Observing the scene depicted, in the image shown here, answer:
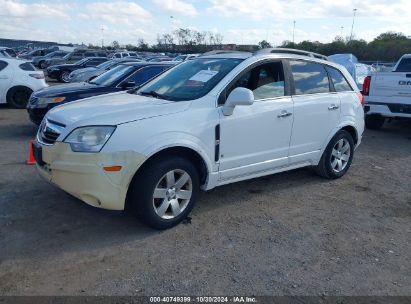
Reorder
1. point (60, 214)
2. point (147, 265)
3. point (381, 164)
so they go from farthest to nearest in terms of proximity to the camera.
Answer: point (381, 164) < point (60, 214) < point (147, 265)

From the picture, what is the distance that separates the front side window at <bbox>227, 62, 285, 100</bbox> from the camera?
15.2 feet

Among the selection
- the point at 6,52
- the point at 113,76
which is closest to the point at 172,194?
the point at 113,76

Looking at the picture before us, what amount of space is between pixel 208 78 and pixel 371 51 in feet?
161

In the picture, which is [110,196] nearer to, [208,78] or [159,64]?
[208,78]

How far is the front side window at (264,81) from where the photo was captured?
15.2 ft

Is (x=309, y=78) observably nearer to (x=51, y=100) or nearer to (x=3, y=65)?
(x=51, y=100)

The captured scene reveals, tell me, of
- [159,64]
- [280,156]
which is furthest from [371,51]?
[280,156]

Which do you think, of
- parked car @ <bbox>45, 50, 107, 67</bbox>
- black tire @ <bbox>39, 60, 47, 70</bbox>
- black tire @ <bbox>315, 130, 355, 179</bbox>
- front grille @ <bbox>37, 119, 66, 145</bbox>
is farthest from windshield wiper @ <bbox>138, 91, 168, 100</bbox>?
black tire @ <bbox>39, 60, 47, 70</bbox>

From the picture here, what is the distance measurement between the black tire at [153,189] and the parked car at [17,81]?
9319mm

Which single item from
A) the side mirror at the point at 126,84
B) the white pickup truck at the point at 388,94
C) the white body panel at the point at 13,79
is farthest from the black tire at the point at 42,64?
the white pickup truck at the point at 388,94

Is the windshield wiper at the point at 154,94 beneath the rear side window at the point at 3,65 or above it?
above

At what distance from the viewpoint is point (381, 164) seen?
7.02 m

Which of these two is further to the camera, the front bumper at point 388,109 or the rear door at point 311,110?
the front bumper at point 388,109

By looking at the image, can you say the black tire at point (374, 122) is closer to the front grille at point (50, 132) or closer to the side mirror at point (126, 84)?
the side mirror at point (126, 84)
